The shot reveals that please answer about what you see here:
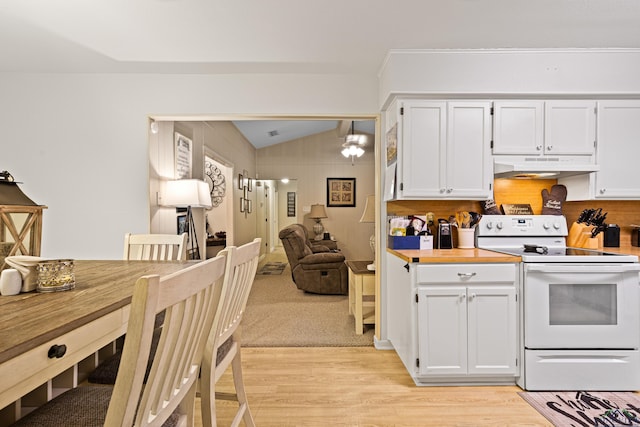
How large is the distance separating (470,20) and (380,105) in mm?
961

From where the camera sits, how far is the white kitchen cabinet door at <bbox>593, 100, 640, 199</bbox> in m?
2.64

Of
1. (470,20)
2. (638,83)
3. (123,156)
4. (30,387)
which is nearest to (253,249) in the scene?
(30,387)

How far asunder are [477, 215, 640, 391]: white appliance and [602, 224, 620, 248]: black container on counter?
2.24ft

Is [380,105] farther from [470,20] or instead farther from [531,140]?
[531,140]

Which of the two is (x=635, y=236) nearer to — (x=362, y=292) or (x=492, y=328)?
(x=492, y=328)

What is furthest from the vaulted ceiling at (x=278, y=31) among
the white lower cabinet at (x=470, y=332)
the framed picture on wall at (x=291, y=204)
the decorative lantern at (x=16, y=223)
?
the framed picture on wall at (x=291, y=204)

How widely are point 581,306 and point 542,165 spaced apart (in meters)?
1.01

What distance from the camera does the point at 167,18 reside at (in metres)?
2.18

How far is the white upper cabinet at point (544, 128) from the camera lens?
2639 mm

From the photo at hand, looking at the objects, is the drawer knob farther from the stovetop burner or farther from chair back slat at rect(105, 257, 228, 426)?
the stovetop burner

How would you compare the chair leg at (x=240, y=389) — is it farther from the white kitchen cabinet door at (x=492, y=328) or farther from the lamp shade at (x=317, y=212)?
the lamp shade at (x=317, y=212)

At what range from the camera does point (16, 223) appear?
5.06 feet

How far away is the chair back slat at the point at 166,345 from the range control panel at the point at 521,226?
237 cm

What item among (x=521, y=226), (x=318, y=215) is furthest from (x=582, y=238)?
(x=318, y=215)
